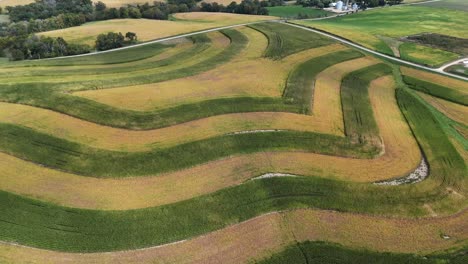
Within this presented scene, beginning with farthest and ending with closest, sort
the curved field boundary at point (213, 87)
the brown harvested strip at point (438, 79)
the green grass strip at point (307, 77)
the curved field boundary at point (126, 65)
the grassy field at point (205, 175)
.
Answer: the brown harvested strip at point (438, 79) → the curved field boundary at point (126, 65) → the green grass strip at point (307, 77) → the curved field boundary at point (213, 87) → the grassy field at point (205, 175)

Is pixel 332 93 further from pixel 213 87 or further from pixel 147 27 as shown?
pixel 147 27

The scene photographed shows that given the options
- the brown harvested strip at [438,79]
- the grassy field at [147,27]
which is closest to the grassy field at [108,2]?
the grassy field at [147,27]

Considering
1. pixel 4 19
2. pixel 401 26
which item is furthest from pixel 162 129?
pixel 4 19

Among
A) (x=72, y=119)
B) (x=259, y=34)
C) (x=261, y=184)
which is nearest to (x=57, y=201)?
(x=72, y=119)

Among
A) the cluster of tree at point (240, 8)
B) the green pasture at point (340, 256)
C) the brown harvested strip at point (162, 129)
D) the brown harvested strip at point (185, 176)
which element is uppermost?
the cluster of tree at point (240, 8)

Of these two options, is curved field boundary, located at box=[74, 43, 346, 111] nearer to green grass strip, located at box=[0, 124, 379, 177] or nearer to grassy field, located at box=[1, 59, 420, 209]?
green grass strip, located at box=[0, 124, 379, 177]

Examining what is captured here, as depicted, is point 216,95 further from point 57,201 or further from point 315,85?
point 57,201

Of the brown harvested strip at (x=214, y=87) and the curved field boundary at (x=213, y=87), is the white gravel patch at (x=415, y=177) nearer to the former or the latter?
the curved field boundary at (x=213, y=87)
